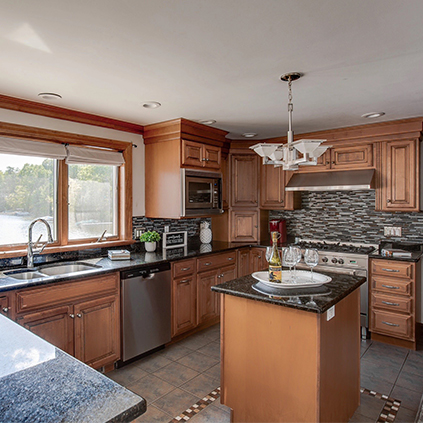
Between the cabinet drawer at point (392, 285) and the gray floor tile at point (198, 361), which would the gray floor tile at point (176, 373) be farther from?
the cabinet drawer at point (392, 285)

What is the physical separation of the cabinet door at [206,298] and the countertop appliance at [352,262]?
1.12 m

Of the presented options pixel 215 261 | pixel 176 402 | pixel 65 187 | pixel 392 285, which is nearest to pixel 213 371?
pixel 176 402

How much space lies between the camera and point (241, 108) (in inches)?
130

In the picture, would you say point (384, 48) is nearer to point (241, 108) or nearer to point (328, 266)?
point (241, 108)

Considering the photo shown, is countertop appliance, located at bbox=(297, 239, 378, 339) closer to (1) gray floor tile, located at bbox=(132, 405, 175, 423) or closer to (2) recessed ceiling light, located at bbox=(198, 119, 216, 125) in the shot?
(2) recessed ceiling light, located at bbox=(198, 119, 216, 125)

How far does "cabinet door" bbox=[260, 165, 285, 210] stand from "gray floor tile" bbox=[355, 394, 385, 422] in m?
2.62

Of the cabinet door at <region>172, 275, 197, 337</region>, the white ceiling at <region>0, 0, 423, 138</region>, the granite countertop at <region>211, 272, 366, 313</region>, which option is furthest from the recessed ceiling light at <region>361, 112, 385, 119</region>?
the cabinet door at <region>172, 275, 197, 337</region>

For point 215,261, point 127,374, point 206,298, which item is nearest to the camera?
point 127,374

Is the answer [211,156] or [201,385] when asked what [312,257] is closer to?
[201,385]

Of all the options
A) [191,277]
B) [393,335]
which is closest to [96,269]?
[191,277]

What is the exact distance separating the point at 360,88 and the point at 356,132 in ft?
4.64

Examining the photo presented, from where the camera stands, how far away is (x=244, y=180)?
491 centimetres

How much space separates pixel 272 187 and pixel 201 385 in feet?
9.39

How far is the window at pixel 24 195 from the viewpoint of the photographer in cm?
304
